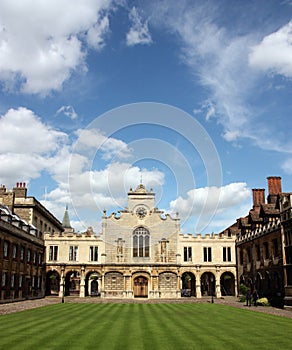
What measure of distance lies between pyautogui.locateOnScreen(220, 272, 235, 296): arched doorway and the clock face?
14689mm

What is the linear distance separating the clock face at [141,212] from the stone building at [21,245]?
1437cm

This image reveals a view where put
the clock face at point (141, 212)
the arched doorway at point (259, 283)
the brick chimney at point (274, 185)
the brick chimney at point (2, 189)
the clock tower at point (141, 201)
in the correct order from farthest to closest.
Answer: the clock tower at point (141, 201), the clock face at point (141, 212), the brick chimney at point (2, 189), the brick chimney at point (274, 185), the arched doorway at point (259, 283)

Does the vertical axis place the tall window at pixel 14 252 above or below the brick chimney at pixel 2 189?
below

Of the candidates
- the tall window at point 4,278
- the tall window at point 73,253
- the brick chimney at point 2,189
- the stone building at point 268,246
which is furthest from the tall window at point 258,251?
the brick chimney at point 2,189

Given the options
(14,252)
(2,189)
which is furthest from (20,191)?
(14,252)

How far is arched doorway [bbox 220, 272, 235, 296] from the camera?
187 ft

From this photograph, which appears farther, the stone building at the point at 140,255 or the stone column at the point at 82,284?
the stone building at the point at 140,255

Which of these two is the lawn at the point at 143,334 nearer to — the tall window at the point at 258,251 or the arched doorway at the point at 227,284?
the tall window at the point at 258,251

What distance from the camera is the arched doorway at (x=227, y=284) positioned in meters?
56.9

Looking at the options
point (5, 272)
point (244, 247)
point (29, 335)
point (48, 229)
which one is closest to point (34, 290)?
point (5, 272)

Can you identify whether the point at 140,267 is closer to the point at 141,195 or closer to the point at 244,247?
the point at 141,195

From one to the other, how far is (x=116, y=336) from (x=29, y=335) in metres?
3.61

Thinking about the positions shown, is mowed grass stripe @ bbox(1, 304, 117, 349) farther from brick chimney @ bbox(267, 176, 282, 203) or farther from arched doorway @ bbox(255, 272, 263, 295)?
brick chimney @ bbox(267, 176, 282, 203)

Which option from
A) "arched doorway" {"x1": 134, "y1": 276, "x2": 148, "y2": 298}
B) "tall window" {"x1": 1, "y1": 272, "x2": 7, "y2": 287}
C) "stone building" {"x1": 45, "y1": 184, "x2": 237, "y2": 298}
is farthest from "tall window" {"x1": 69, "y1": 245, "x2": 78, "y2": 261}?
"tall window" {"x1": 1, "y1": 272, "x2": 7, "y2": 287}
